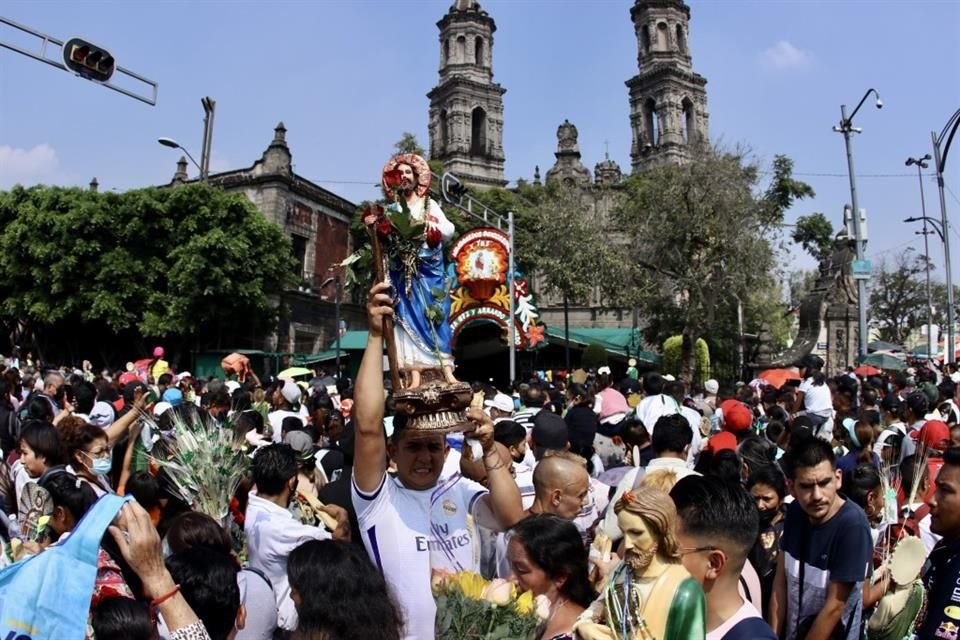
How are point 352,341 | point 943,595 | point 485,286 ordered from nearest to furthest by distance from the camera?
1. point 943,595
2. point 485,286
3. point 352,341

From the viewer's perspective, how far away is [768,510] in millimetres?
4559

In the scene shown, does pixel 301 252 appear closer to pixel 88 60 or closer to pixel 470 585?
pixel 88 60

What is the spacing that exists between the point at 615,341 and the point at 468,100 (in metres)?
24.9

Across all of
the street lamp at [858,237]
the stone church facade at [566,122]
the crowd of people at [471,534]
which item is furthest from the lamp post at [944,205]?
the stone church facade at [566,122]

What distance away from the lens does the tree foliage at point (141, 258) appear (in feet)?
95.2

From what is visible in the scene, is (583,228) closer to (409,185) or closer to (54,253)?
(54,253)

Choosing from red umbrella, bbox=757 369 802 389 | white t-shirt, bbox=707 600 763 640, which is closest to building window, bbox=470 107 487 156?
red umbrella, bbox=757 369 802 389

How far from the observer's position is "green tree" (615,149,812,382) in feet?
86.5

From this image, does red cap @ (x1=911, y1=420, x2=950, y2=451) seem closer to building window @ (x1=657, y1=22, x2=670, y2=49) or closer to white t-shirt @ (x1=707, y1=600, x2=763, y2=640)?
white t-shirt @ (x1=707, y1=600, x2=763, y2=640)

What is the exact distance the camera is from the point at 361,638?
7.60 feet

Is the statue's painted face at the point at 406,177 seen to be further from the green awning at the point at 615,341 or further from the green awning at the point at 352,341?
the green awning at the point at 615,341

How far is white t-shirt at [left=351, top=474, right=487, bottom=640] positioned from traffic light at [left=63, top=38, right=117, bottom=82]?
9.04 meters

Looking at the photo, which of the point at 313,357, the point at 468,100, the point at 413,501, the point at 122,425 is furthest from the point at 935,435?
the point at 468,100

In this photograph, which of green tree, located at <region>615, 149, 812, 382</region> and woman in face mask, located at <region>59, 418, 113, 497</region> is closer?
woman in face mask, located at <region>59, 418, 113, 497</region>
